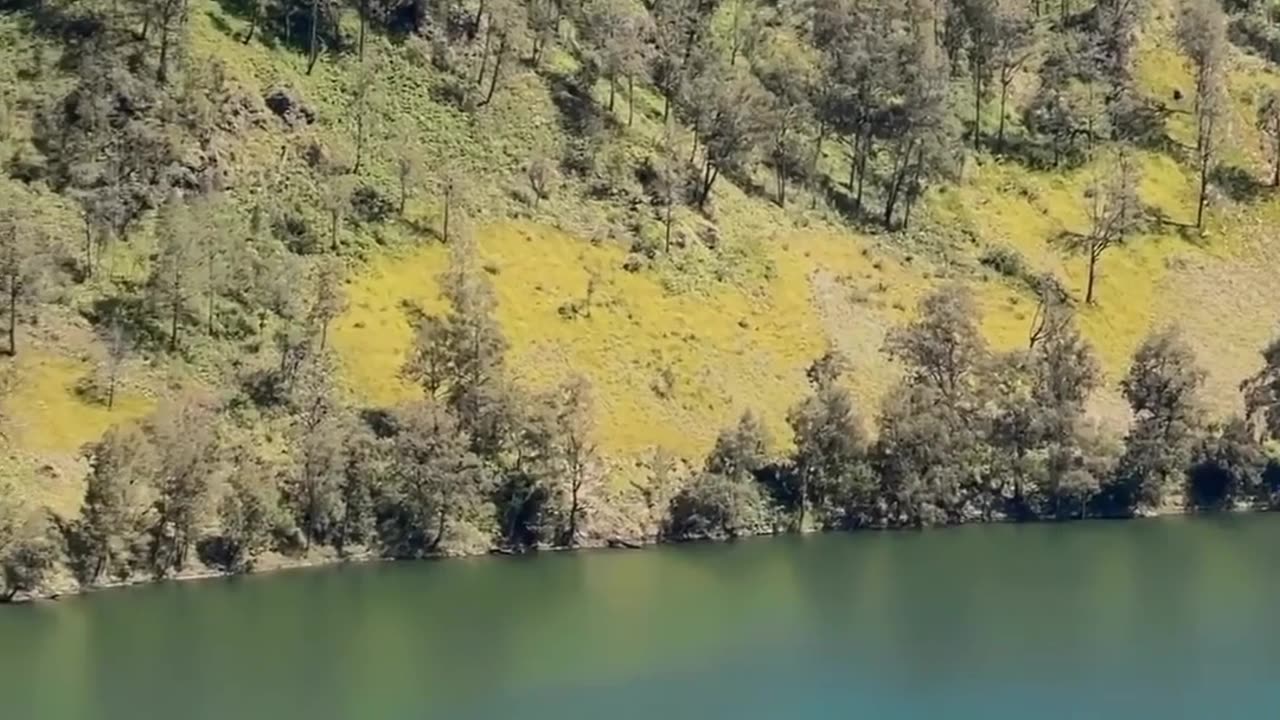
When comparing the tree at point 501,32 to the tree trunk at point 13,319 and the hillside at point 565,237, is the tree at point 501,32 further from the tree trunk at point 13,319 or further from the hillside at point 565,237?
the tree trunk at point 13,319

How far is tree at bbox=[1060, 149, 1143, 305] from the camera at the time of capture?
6998 inches

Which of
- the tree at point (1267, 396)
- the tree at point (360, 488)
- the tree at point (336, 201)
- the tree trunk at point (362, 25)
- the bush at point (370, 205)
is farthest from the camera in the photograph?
the tree trunk at point (362, 25)

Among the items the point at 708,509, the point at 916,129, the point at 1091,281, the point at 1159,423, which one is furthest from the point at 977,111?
the point at 708,509

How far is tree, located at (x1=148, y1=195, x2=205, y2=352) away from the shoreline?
2205cm

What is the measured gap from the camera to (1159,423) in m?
145

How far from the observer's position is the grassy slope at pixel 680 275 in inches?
5655

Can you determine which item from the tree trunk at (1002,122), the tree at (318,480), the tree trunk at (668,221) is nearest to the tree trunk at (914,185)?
the tree trunk at (1002,122)

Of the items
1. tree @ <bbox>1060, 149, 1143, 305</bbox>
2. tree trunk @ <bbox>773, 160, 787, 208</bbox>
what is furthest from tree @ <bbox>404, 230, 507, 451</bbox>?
tree @ <bbox>1060, 149, 1143, 305</bbox>

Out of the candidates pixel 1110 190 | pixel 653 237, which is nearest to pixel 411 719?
pixel 653 237

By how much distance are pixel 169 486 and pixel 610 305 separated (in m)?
47.7

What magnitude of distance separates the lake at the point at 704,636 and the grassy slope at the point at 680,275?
62.4 feet

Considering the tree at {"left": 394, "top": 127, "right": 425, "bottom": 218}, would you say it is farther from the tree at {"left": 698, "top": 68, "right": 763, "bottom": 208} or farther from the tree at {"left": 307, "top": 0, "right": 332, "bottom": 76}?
the tree at {"left": 698, "top": 68, "right": 763, "bottom": 208}

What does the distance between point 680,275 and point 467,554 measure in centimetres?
4098

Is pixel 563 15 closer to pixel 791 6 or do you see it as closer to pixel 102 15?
pixel 791 6
